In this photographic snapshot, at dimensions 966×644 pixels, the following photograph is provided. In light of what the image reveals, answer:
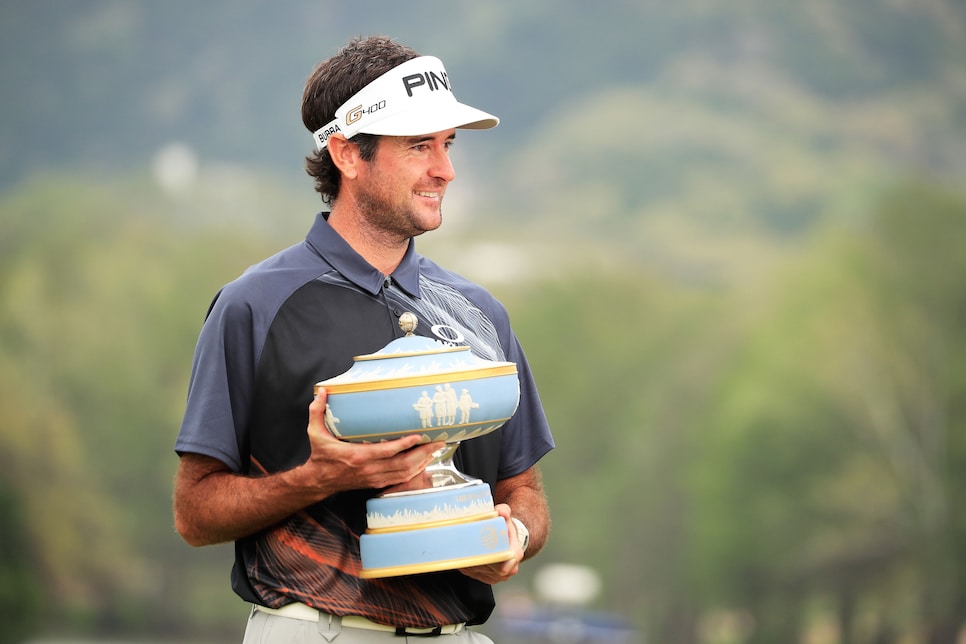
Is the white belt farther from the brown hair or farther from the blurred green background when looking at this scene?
the blurred green background

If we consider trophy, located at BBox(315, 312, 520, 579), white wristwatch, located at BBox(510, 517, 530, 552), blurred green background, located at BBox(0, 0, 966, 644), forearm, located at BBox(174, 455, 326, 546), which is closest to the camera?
trophy, located at BBox(315, 312, 520, 579)

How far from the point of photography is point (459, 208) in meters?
10.8

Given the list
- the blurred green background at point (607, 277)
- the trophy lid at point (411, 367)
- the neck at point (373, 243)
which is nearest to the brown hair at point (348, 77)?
the neck at point (373, 243)

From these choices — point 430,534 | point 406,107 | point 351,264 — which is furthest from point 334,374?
point 406,107

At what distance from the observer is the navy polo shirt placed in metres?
2.07

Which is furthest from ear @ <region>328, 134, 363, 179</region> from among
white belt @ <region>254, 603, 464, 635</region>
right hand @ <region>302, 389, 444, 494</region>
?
white belt @ <region>254, 603, 464, 635</region>

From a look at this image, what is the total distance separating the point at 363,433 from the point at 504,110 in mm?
9390

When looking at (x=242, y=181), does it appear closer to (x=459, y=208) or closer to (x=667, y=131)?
(x=459, y=208)

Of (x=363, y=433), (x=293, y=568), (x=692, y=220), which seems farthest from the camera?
(x=692, y=220)

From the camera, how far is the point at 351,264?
7.36 ft

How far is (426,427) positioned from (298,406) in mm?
341

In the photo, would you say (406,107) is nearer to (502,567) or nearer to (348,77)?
(348,77)

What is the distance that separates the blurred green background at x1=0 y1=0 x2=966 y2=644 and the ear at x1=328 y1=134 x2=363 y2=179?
7478 millimetres

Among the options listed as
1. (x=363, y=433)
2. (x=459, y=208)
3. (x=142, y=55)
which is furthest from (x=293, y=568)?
(x=142, y=55)
